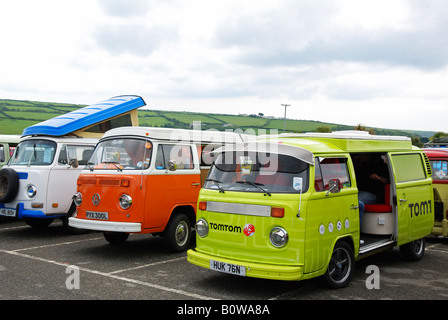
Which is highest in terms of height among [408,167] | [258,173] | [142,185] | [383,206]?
[408,167]

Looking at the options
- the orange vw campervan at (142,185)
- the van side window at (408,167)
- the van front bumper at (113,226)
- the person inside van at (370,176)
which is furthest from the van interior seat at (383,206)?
the van front bumper at (113,226)

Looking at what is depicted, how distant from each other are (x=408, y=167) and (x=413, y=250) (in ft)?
5.27

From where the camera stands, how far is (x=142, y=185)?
30.7 feet

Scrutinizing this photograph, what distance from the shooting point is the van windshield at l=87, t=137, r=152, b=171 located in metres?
9.67

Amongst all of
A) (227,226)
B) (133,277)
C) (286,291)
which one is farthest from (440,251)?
(133,277)

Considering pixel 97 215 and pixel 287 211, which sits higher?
pixel 287 211

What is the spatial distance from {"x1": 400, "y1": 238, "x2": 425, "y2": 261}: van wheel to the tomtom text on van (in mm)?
868

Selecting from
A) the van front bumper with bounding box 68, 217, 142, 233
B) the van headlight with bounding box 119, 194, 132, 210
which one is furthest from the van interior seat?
the van headlight with bounding box 119, 194, 132, 210

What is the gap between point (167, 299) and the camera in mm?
6746

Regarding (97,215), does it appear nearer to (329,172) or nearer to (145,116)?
(329,172)

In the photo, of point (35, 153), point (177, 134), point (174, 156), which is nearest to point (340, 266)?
point (174, 156)

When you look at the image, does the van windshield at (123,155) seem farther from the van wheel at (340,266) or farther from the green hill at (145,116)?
Answer: the green hill at (145,116)

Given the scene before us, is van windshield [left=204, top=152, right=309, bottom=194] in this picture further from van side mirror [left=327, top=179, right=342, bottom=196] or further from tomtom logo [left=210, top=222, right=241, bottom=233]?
tomtom logo [left=210, top=222, right=241, bottom=233]
